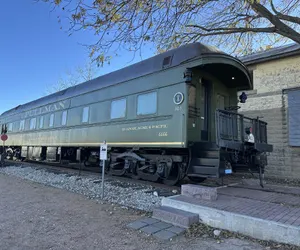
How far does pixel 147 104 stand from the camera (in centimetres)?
789

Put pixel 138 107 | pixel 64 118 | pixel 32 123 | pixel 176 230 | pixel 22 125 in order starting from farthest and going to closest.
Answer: pixel 22 125 < pixel 32 123 < pixel 64 118 < pixel 138 107 < pixel 176 230

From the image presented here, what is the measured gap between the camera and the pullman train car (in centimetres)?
667

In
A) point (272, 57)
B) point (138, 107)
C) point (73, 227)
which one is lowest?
point (73, 227)

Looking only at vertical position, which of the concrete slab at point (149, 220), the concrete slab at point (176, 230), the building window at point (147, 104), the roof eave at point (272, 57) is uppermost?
the roof eave at point (272, 57)

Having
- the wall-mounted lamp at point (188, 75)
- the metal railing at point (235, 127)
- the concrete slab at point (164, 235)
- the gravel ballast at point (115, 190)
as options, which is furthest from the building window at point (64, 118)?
the concrete slab at point (164, 235)

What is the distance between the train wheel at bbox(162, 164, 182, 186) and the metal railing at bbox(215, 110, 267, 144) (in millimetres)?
1869

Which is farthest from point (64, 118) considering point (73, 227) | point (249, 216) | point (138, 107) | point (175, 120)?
point (249, 216)

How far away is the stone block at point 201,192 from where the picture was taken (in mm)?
5113

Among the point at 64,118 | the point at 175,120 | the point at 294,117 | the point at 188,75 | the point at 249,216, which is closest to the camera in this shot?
the point at 249,216

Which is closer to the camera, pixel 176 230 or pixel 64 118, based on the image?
pixel 176 230

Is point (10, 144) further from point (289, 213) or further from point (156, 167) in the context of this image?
point (289, 213)

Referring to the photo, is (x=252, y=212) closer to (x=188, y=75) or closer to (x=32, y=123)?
(x=188, y=75)

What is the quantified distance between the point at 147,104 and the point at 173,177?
2.20 metres

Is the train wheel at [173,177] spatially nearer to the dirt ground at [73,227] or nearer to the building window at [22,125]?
the dirt ground at [73,227]
